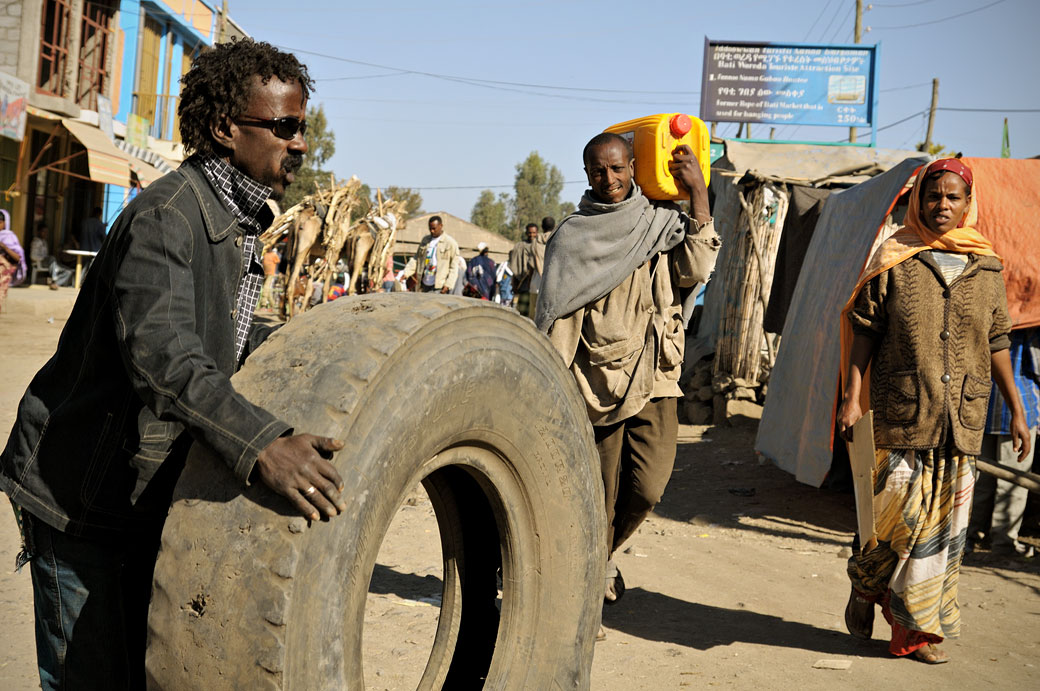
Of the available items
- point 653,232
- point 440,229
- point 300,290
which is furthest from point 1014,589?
point 300,290

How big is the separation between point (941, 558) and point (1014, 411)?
769 millimetres

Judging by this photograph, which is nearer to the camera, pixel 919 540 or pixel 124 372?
pixel 124 372

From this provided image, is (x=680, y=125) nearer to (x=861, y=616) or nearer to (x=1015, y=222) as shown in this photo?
(x=861, y=616)

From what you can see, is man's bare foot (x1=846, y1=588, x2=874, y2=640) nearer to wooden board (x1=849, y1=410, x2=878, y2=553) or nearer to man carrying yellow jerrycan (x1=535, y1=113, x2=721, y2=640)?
wooden board (x1=849, y1=410, x2=878, y2=553)

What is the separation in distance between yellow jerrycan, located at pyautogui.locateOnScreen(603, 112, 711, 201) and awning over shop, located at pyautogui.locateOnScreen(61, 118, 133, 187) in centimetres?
1813

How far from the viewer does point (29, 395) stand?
73.7 inches

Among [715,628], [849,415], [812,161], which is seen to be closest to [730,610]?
[715,628]

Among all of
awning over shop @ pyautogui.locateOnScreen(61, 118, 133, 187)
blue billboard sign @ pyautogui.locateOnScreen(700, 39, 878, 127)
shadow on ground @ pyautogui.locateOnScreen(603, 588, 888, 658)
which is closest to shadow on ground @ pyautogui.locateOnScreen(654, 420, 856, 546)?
shadow on ground @ pyautogui.locateOnScreen(603, 588, 888, 658)

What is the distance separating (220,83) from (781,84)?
2047 centimetres

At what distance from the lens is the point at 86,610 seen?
6.04ft

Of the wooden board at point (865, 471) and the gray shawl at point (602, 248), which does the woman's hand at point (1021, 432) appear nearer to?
the wooden board at point (865, 471)

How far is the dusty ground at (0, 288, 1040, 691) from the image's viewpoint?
140 inches

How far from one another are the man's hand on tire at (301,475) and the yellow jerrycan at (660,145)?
Answer: 109 inches

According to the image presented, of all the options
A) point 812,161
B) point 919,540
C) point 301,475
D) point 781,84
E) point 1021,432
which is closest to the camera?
point 301,475
